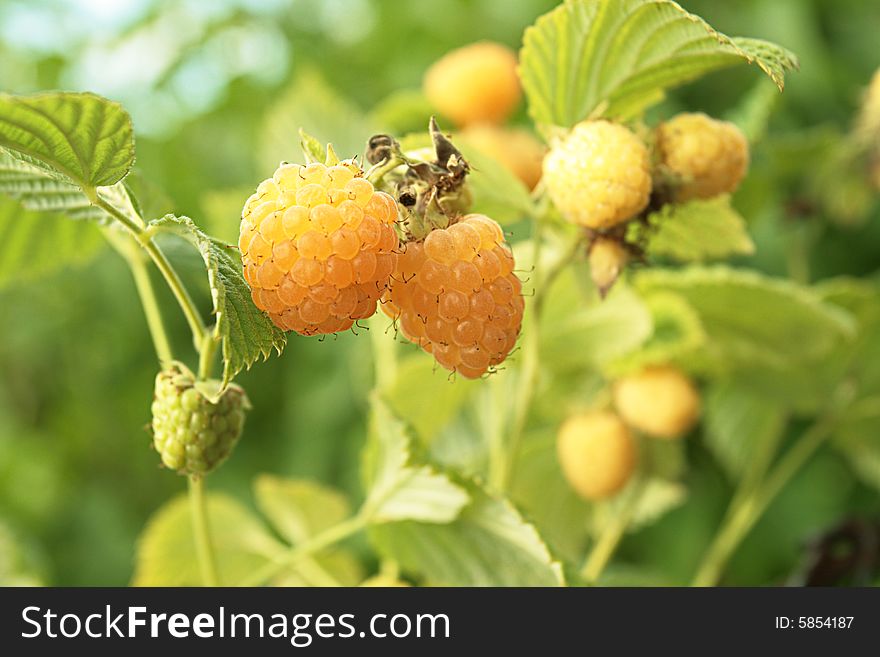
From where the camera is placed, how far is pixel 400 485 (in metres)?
0.61

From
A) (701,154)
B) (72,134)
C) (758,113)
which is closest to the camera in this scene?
(72,134)

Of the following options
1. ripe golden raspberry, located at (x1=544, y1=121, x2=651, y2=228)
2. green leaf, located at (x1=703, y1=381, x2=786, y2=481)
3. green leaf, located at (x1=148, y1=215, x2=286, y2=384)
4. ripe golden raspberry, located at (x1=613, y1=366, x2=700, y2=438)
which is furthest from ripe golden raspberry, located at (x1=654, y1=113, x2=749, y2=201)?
green leaf, located at (x1=703, y1=381, x2=786, y2=481)

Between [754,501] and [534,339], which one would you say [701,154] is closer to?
[534,339]

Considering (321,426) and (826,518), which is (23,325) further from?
(826,518)

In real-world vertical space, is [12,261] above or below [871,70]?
below

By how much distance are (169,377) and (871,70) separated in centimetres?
108

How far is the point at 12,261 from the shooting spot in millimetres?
667

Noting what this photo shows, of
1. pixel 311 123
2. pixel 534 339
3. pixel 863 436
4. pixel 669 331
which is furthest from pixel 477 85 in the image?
pixel 863 436

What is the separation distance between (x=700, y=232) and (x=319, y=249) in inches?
12.2

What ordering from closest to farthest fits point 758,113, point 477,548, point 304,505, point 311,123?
point 477,548 → point 758,113 → point 304,505 → point 311,123

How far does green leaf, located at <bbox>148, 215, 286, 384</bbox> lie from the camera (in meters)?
0.37

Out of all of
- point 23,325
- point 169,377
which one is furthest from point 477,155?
point 23,325

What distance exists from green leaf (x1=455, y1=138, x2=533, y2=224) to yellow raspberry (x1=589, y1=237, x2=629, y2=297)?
6 centimetres

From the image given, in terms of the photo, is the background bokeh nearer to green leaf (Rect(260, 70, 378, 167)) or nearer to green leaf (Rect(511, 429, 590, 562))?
green leaf (Rect(260, 70, 378, 167))
